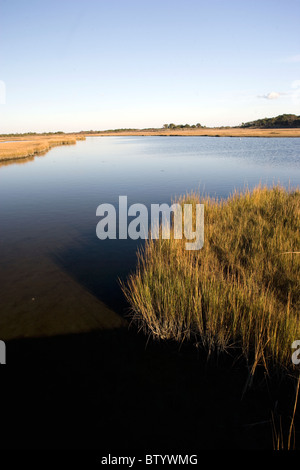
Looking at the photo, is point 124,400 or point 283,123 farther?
point 283,123

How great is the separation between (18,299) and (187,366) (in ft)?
12.9

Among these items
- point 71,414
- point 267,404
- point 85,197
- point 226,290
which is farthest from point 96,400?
point 85,197

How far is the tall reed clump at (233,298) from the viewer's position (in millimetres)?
3562

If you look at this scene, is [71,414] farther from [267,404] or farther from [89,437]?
[267,404]

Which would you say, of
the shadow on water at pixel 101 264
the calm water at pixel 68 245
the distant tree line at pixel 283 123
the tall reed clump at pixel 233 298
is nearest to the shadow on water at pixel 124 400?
the tall reed clump at pixel 233 298

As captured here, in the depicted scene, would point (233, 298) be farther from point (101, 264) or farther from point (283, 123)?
point (283, 123)

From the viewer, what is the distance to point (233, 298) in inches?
151

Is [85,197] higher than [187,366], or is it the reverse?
[85,197]

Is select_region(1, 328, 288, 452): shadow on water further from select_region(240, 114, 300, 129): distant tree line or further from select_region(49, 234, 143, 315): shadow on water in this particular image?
select_region(240, 114, 300, 129): distant tree line

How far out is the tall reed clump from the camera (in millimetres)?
3562

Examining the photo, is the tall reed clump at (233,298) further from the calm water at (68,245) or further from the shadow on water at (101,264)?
the calm water at (68,245)

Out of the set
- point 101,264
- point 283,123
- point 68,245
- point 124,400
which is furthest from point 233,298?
point 283,123
